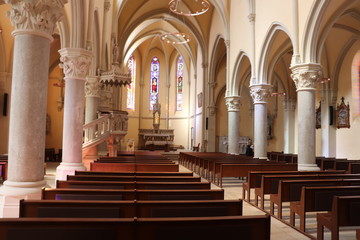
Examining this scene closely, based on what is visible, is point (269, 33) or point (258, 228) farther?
point (269, 33)

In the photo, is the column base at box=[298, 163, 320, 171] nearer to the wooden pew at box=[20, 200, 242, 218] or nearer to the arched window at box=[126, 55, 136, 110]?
the wooden pew at box=[20, 200, 242, 218]

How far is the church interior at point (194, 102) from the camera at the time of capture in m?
5.56

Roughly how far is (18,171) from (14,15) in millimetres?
2721

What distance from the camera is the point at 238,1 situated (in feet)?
62.2

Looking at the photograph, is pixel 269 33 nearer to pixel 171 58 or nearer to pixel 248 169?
pixel 248 169

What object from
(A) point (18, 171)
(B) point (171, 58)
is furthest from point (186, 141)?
(A) point (18, 171)

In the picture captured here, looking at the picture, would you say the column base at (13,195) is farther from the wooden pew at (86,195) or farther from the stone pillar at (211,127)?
the stone pillar at (211,127)

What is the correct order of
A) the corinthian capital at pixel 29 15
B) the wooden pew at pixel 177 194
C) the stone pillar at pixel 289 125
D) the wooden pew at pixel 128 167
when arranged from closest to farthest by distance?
the wooden pew at pixel 177 194 → the corinthian capital at pixel 29 15 → the wooden pew at pixel 128 167 → the stone pillar at pixel 289 125

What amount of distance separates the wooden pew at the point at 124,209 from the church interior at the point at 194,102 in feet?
0.39

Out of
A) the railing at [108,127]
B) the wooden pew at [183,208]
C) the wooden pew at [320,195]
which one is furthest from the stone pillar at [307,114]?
the wooden pew at [183,208]

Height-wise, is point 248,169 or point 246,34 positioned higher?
point 246,34

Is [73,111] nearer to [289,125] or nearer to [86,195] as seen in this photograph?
[86,195]

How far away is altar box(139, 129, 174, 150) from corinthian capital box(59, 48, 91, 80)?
19.9 meters

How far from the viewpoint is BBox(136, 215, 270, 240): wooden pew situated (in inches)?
101
